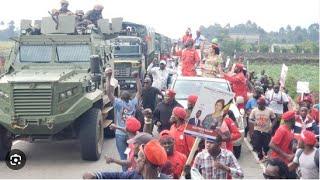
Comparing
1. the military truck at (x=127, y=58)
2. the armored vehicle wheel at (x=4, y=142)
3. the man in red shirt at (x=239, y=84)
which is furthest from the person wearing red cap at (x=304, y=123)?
the military truck at (x=127, y=58)

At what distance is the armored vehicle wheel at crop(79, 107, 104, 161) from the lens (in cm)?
1077

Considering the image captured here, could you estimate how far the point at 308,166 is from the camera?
21.4ft

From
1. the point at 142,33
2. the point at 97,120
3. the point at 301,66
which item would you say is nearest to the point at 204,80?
the point at 97,120

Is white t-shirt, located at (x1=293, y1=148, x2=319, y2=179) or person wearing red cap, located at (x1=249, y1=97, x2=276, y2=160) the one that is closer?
white t-shirt, located at (x1=293, y1=148, x2=319, y2=179)

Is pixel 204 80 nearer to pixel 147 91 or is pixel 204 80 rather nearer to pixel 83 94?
pixel 147 91

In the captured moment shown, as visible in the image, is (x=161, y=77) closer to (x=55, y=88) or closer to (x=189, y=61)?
(x=189, y=61)

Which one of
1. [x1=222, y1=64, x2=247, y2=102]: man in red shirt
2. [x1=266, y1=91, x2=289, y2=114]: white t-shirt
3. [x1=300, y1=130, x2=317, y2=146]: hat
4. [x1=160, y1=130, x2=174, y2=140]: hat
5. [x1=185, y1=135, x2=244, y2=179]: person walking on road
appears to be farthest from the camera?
[x1=222, y1=64, x2=247, y2=102]: man in red shirt

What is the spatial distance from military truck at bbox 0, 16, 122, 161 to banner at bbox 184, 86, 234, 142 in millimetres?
4286

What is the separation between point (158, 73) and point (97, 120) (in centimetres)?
561

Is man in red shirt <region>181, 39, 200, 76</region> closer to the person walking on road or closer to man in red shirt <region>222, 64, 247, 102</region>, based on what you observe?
man in red shirt <region>222, 64, 247, 102</region>

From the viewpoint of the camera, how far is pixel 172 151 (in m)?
5.99

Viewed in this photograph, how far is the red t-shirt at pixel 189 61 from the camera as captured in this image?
15859 millimetres

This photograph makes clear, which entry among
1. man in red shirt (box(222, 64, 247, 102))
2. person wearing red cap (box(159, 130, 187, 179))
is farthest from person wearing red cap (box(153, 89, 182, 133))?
man in red shirt (box(222, 64, 247, 102))

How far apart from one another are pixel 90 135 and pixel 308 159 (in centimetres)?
510
